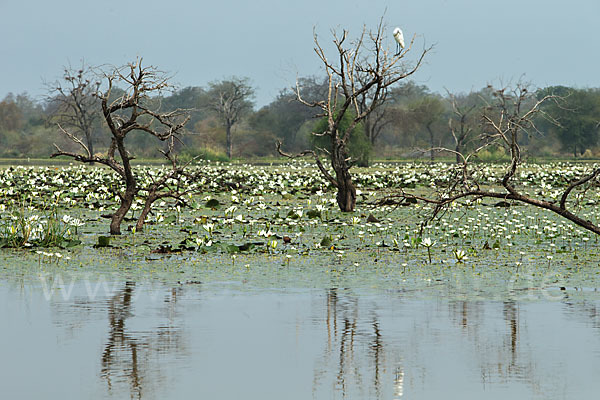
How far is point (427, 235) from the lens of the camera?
595 inches

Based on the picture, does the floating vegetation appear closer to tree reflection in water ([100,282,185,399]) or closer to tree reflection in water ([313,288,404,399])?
tree reflection in water ([313,288,404,399])

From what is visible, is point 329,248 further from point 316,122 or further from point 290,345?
point 316,122

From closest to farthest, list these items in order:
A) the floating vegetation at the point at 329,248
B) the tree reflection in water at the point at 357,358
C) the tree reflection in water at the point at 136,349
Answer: the tree reflection in water at the point at 357,358
the tree reflection in water at the point at 136,349
the floating vegetation at the point at 329,248

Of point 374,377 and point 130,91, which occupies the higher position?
point 130,91

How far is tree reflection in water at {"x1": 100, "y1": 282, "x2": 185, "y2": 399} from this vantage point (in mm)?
6156

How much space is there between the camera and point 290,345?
726 centimetres

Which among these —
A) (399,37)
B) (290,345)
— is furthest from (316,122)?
(290,345)

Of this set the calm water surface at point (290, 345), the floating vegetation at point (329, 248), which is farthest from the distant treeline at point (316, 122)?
the calm water surface at point (290, 345)

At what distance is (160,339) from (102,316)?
119cm

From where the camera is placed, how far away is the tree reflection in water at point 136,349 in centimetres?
616

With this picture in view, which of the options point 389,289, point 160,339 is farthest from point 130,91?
point 160,339

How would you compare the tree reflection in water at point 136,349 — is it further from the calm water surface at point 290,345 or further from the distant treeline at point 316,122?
the distant treeline at point 316,122

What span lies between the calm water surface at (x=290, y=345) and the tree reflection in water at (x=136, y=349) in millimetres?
14

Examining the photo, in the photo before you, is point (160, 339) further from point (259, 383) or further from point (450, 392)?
point (450, 392)
